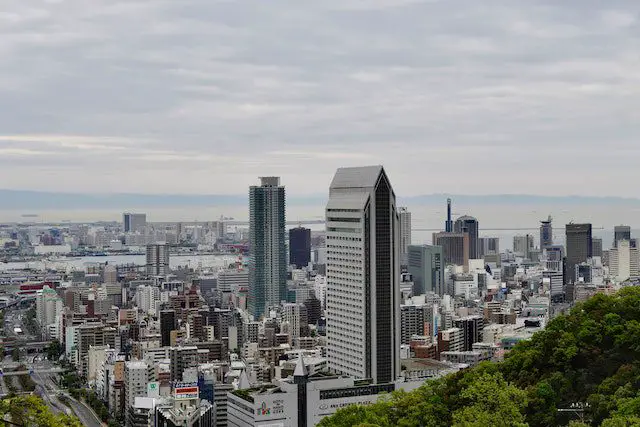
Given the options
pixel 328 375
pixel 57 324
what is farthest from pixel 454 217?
pixel 328 375

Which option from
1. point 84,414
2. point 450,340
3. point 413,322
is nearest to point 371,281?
point 84,414

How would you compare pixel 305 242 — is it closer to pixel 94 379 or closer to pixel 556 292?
pixel 556 292

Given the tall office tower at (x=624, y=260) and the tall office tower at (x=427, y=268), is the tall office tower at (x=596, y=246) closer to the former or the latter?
the tall office tower at (x=624, y=260)

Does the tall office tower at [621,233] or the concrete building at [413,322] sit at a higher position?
the tall office tower at [621,233]

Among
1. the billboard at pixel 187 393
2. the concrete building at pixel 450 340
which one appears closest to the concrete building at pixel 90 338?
the concrete building at pixel 450 340

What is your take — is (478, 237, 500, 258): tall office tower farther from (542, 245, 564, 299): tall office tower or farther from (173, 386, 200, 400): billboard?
(173, 386, 200, 400): billboard
